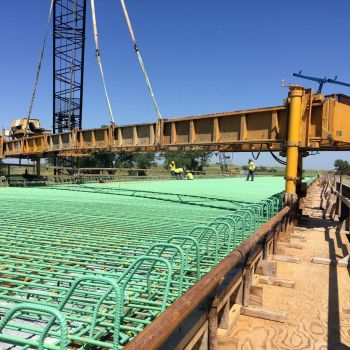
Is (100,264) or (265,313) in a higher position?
(100,264)

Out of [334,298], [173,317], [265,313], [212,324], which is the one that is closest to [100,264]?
[212,324]

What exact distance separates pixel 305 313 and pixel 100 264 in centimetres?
279

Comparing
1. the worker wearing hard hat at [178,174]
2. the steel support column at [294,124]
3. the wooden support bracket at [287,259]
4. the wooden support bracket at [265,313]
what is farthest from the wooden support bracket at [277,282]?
the worker wearing hard hat at [178,174]

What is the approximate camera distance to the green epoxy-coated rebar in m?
2.62

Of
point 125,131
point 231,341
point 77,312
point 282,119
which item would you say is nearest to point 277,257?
point 282,119

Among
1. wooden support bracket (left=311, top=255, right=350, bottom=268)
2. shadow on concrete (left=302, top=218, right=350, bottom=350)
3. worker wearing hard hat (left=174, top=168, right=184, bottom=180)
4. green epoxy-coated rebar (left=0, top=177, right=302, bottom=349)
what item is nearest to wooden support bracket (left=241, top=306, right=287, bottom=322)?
shadow on concrete (left=302, top=218, right=350, bottom=350)

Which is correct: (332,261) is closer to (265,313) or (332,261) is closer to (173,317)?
(265,313)

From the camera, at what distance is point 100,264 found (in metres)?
4.32

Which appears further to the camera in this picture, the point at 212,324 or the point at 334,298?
the point at 334,298

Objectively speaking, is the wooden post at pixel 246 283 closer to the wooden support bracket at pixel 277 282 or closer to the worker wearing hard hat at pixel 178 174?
the wooden support bracket at pixel 277 282

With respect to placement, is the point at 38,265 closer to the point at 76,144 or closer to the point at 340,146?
the point at 340,146

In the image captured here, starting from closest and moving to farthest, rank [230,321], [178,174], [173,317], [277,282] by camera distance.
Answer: [173,317] → [230,321] → [277,282] → [178,174]

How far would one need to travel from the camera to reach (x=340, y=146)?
346 inches

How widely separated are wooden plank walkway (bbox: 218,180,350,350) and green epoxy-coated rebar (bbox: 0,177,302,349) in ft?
2.97
